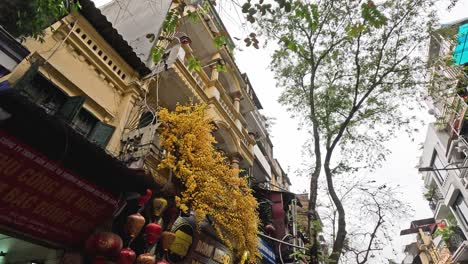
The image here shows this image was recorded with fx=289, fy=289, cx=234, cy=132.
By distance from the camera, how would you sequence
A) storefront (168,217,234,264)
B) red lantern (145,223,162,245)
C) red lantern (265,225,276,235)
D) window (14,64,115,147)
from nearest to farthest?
1. window (14,64,115,147)
2. red lantern (145,223,162,245)
3. storefront (168,217,234,264)
4. red lantern (265,225,276,235)

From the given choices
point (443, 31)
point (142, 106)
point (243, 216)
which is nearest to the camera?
point (142, 106)

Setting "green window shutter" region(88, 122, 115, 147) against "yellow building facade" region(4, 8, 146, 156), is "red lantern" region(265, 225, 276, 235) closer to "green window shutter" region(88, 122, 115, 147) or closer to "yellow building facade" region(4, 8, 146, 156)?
"yellow building facade" region(4, 8, 146, 156)

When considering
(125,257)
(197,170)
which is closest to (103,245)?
(125,257)

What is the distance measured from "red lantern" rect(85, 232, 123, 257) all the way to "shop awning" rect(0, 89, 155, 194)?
1032mm

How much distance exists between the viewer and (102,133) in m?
7.60

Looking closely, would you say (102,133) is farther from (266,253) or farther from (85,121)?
(266,253)

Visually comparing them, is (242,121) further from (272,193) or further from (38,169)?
(38,169)

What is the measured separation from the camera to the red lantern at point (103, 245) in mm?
5973

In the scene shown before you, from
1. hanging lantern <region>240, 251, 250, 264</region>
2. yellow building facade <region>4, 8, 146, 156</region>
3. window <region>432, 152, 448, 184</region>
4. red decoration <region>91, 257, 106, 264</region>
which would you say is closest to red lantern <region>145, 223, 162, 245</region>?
red decoration <region>91, 257, 106, 264</region>

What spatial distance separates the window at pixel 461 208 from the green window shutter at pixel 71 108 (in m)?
22.0

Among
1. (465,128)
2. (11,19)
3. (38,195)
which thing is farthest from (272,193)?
(11,19)

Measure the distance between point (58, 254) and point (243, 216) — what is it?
5374 millimetres

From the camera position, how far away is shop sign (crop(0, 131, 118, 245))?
4.88 m

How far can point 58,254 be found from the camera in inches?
235
